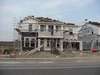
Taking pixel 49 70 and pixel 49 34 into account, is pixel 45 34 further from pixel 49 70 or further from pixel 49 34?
pixel 49 70

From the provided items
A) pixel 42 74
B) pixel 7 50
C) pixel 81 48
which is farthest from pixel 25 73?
pixel 81 48

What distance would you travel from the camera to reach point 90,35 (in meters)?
52.5

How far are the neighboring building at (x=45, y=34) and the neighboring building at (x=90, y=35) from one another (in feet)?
5.37

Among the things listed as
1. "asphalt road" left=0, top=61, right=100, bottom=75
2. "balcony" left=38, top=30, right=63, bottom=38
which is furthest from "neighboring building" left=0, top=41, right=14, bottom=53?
"asphalt road" left=0, top=61, right=100, bottom=75

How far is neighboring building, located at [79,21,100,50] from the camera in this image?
4916cm

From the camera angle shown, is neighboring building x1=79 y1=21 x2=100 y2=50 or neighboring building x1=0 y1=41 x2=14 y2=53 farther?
neighboring building x1=79 y1=21 x2=100 y2=50

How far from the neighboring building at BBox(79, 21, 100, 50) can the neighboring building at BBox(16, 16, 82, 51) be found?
1638 mm

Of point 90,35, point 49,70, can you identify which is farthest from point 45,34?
point 49,70

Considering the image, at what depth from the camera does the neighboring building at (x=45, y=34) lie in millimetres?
45062

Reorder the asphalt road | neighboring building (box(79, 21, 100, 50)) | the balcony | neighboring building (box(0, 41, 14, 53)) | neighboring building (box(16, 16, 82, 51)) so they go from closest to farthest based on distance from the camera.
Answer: the asphalt road < neighboring building (box(0, 41, 14, 53)) < neighboring building (box(16, 16, 82, 51)) < the balcony < neighboring building (box(79, 21, 100, 50))

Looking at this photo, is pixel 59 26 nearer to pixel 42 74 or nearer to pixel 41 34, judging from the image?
pixel 41 34

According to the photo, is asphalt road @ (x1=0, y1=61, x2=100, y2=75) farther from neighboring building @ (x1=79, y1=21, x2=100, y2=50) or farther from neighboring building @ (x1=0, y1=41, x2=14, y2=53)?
neighboring building @ (x1=79, y1=21, x2=100, y2=50)

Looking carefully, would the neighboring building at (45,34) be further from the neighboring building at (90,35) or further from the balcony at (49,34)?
the neighboring building at (90,35)

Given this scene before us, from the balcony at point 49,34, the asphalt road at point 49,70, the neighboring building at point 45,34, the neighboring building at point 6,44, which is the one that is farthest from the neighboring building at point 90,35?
the asphalt road at point 49,70
